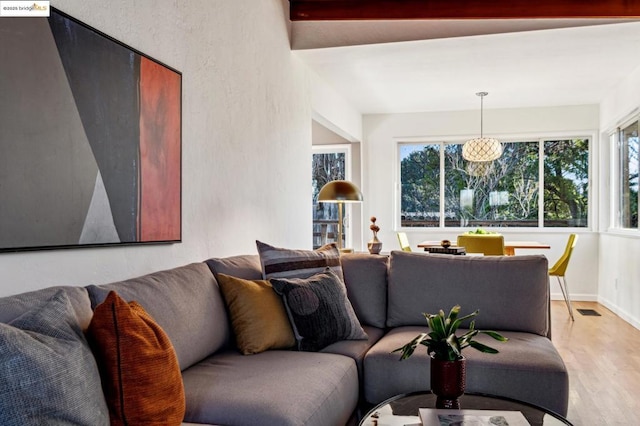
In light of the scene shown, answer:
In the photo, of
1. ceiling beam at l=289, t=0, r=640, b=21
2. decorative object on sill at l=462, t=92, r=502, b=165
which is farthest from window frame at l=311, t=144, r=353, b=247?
ceiling beam at l=289, t=0, r=640, b=21

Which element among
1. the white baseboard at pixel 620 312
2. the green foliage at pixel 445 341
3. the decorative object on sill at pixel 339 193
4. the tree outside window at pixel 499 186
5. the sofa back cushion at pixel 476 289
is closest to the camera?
the green foliage at pixel 445 341

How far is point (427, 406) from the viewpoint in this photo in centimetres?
174

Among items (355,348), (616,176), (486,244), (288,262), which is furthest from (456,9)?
(616,176)

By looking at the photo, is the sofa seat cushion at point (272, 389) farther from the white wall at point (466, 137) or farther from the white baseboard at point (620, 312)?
the white wall at point (466, 137)

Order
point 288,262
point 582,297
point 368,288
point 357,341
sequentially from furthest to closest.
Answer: point 582,297
point 368,288
point 288,262
point 357,341

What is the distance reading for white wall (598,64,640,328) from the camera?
5.10 m

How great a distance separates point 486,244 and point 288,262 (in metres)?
2.75

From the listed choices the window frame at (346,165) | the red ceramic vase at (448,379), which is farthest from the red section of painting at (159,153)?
the window frame at (346,165)

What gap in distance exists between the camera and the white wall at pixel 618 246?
5098mm

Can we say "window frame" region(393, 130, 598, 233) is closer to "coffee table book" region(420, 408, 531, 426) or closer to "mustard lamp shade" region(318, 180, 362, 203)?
"mustard lamp shade" region(318, 180, 362, 203)

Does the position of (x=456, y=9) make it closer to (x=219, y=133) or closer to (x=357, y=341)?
(x=219, y=133)

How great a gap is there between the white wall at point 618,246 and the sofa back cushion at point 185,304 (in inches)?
170

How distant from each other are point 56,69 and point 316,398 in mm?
1435

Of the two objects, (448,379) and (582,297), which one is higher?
(448,379)
